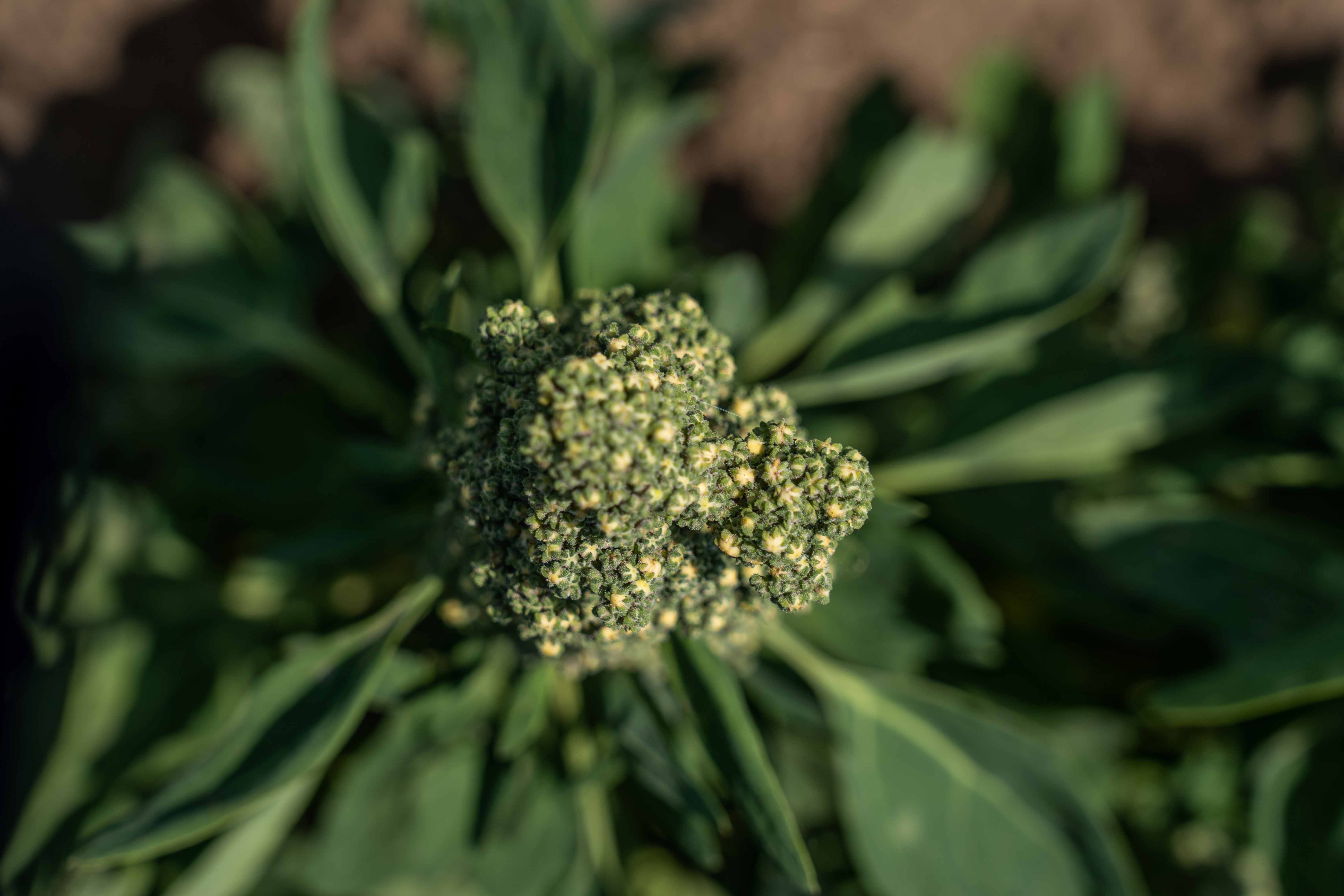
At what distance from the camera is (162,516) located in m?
2.28

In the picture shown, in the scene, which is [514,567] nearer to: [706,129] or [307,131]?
[307,131]

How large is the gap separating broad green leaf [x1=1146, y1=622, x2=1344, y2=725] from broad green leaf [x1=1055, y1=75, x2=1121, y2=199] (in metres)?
1.36

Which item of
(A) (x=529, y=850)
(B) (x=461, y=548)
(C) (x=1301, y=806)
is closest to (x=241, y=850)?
(A) (x=529, y=850)

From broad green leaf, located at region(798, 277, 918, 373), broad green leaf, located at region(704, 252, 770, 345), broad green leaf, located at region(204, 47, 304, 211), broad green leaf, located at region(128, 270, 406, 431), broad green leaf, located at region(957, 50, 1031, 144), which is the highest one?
broad green leaf, located at region(957, 50, 1031, 144)

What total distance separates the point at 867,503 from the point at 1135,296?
2094mm

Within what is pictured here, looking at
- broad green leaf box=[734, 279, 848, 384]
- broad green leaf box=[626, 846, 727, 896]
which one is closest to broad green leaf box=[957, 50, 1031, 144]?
broad green leaf box=[734, 279, 848, 384]

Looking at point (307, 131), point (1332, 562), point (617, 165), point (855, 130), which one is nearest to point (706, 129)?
point (855, 130)

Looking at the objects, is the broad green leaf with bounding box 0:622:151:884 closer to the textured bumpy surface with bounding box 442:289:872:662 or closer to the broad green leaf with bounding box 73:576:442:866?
the broad green leaf with bounding box 73:576:442:866

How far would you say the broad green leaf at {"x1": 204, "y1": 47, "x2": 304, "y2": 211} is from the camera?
267cm

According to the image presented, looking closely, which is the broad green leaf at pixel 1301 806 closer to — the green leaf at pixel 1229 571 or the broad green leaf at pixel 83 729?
the green leaf at pixel 1229 571

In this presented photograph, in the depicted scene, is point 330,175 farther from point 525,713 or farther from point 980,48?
point 980,48

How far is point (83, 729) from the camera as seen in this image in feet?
6.85

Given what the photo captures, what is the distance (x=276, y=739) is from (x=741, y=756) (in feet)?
2.62

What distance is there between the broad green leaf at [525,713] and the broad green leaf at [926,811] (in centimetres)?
51
